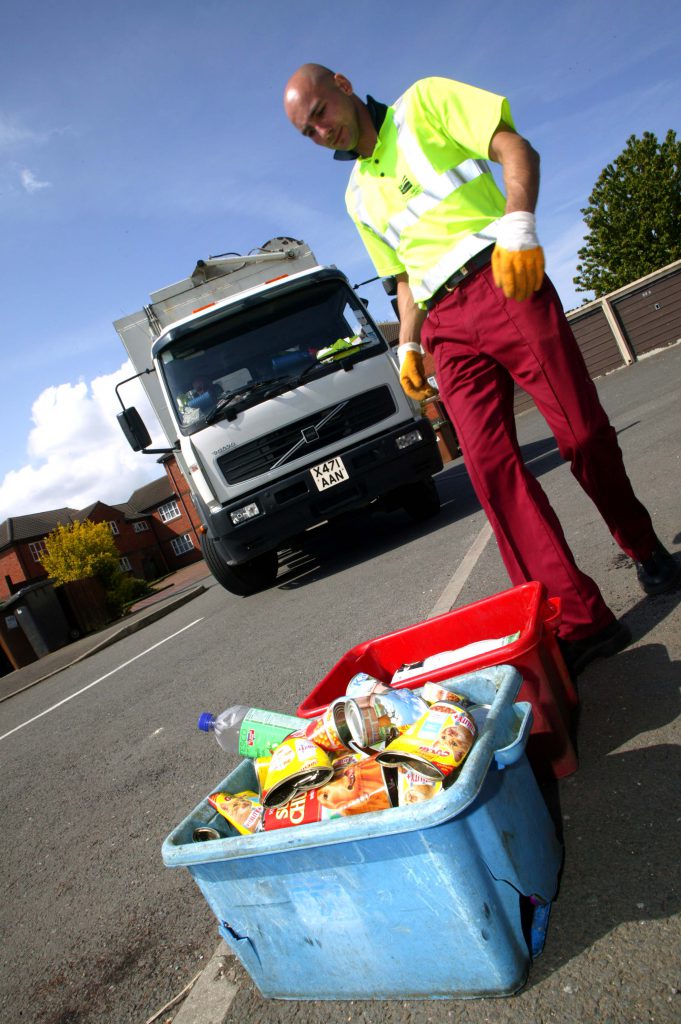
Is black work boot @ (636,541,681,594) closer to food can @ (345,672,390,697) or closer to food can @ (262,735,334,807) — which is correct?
food can @ (345,672,390,697)

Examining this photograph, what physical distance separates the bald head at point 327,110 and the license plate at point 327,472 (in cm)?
373

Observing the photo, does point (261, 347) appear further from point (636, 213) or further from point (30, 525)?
point (30, 525)

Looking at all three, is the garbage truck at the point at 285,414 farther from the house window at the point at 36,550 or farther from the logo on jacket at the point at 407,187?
the house window at the point at 36,550

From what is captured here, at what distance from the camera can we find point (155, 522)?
6281 cm

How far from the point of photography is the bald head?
8.50ft

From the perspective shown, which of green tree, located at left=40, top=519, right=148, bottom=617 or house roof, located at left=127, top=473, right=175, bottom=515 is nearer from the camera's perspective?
green tree, located at left=40, top=519, right=148, bottom=617

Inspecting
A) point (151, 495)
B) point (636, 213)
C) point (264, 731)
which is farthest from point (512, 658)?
point (151, 495)

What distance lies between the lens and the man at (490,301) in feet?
7.80

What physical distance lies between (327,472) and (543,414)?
3.98 m

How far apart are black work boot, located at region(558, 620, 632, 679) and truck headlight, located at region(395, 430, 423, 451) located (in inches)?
161

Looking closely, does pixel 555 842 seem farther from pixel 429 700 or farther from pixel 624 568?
pixel 624 568

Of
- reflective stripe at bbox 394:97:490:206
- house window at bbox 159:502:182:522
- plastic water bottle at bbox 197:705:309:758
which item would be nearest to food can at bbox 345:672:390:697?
plastic water bottle at bbox 197:705:309:758

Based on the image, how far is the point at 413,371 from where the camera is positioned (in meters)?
3.00

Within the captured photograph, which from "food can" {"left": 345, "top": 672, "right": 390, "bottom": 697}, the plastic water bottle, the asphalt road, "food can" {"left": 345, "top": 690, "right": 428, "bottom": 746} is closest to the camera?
the asphalt road
